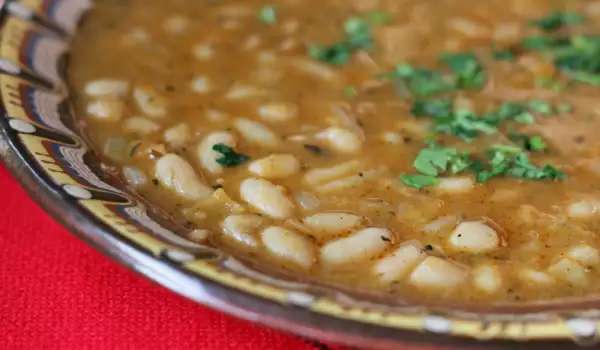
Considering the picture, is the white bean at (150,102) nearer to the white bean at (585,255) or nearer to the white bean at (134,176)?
the white bean at (134,176)

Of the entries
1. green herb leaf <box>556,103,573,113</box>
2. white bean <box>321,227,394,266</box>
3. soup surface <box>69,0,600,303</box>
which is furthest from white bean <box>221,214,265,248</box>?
green herb leaf <box>556,103,573,113</box>

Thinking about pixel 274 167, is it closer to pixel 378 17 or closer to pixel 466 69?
pixel 466 69

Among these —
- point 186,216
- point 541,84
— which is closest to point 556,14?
point 541,84

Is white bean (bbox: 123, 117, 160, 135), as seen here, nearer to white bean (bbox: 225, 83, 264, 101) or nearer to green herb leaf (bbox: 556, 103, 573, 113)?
white bean (bbox: 225, 83, 264, 101)

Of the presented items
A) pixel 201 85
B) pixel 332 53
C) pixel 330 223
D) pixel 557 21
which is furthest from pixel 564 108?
pixel 201 85

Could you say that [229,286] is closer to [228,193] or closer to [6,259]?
[228,193]

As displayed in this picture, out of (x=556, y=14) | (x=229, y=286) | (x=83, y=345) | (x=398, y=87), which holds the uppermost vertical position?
(x=556, y=14)
